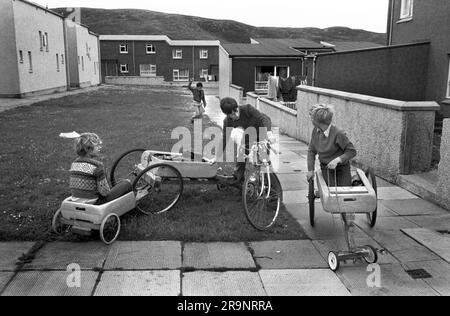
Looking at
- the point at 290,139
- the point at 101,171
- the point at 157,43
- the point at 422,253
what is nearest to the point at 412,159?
the point at 422,253

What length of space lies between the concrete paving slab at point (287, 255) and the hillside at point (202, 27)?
90018 mm

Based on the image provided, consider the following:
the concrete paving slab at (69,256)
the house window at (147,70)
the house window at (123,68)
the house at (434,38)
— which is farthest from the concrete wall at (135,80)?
the concrete paving slab at (69,256)

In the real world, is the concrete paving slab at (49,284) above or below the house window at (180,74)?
above

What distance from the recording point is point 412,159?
8383 mm

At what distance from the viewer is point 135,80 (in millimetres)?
67500

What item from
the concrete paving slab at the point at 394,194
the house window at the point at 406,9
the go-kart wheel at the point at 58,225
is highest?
the house window at the point at 406,9

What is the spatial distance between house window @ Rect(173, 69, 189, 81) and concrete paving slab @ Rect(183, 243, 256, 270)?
69666 millimetres

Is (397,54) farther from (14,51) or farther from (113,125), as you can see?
(14,51)

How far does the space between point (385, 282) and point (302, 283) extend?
816 mm

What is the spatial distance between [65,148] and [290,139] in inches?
286

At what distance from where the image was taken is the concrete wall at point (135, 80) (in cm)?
6750

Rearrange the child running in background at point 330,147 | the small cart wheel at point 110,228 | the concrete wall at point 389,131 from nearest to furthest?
the child running in background at point 330,147 < the small cart wheel at point 110,228 < the concrete wall at point 389,131

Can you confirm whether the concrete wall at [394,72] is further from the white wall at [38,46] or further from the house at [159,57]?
the house at [159,57]

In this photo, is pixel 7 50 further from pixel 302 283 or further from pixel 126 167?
pixel 302 283
